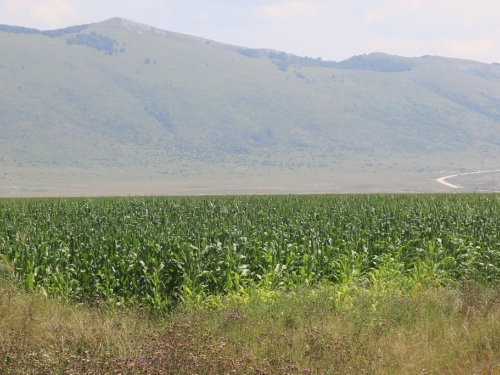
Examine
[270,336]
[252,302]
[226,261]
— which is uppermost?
[226,261]

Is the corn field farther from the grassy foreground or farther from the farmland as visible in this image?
the grassy foreground

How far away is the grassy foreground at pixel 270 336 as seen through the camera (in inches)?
321

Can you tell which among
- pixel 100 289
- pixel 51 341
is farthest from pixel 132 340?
pixel 100 289

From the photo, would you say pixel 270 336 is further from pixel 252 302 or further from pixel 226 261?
pixel 226 261

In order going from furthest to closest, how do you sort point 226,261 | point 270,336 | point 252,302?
point 226,261, point 252,302, point 270,336

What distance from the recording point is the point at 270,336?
373 inches

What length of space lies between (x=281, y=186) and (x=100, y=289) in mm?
160116

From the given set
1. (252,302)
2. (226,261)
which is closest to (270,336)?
(252,302)

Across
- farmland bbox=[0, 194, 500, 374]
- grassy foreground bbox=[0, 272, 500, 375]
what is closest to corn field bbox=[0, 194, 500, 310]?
farmland bbox=[0, 194, 500, 374]

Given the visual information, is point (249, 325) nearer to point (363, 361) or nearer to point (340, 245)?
point (363, 361)

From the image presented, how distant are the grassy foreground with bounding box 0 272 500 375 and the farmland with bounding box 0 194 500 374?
0.03 m

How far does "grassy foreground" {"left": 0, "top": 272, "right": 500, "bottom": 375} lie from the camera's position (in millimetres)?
8148

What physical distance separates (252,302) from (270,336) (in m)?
1.94

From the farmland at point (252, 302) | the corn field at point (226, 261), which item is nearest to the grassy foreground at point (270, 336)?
the farmland at point (252, 302)
